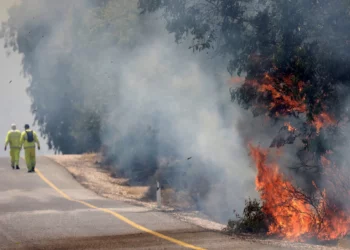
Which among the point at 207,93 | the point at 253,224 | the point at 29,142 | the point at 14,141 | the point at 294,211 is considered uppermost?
the point at 207,93

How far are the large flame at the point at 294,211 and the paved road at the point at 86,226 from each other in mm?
1797

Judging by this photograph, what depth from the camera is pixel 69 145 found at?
179 feet

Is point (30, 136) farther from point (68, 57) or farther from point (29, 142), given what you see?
point (68, 57)

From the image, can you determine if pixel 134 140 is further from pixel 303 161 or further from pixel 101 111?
pixel 303 161

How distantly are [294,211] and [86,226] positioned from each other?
4.42m

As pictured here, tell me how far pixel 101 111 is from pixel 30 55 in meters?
18.6

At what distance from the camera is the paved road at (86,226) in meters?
14.3

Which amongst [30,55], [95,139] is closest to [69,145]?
[30,55]

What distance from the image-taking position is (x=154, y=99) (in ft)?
104

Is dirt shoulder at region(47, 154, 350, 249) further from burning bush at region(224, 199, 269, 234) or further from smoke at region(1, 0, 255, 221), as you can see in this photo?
smoke at region(1, 0, 255, 221)

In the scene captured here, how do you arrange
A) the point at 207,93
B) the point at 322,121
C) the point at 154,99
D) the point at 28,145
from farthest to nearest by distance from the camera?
the point at 154,99, the point at 28,145, the point at 207,93, the point at 322,121

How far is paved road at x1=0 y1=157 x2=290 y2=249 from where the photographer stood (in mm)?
14258

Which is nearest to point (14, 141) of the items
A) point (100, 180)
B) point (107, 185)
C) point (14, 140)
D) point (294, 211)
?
point (14, 140)

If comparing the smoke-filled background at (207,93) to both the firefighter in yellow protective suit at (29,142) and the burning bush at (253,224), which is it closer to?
the burning bush at (253,224)
